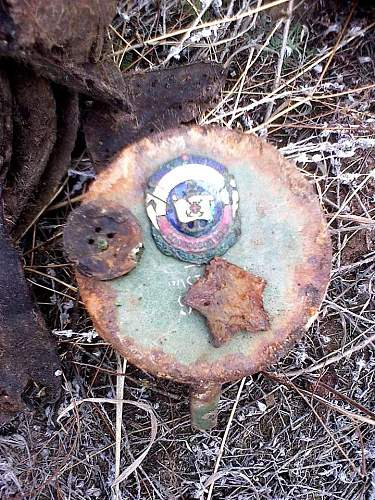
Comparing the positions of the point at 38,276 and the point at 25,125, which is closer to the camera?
the point at 25,125

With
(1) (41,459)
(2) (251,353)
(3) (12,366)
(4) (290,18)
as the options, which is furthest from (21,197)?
(4) (290,18)

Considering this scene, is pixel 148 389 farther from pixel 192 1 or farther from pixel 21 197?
pixel 192 1

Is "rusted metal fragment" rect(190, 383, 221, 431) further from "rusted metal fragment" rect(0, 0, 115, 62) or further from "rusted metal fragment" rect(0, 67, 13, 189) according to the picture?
"rusted metal fragment" rect(0, 0, 115, 62)

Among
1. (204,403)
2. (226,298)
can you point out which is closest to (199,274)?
(226,298)

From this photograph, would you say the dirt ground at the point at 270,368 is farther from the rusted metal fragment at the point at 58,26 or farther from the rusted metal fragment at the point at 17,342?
the rusted metal fragment at the point at 58,26

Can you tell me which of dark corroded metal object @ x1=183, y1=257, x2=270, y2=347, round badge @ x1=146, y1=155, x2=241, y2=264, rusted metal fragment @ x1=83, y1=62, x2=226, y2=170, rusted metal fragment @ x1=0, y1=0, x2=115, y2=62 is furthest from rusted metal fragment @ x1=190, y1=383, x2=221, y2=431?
rusted metal fragment @ x1=0, y1=0, x2=115, y2=62
